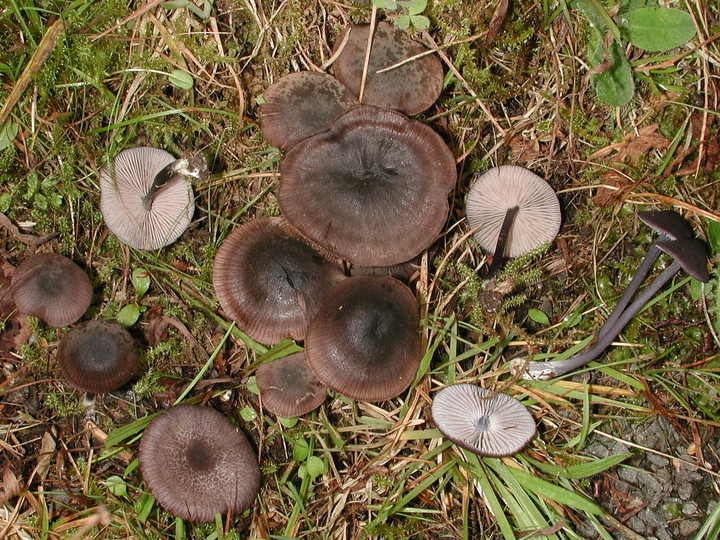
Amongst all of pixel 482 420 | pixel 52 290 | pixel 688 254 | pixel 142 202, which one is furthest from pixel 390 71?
pixel 52 290

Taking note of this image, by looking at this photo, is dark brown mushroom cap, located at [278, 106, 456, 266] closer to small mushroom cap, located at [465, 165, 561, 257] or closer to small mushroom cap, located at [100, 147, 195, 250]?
small mushroom cap, located at [465, 165, 561, 257]

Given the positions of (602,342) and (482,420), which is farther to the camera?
(602,342)

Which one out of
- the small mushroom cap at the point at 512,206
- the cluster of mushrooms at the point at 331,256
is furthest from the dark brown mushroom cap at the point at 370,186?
the small mushroom cap at the point at 512,206

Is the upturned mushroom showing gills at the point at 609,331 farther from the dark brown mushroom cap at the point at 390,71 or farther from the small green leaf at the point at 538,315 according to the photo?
the dark brown mushroom cap at the point at 390,71

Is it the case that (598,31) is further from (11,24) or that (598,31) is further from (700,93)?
(11,24)

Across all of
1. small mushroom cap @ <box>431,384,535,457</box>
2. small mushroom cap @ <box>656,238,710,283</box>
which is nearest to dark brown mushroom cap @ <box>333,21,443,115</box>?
small mushroom cap @ <box>656,238,710,283</box>

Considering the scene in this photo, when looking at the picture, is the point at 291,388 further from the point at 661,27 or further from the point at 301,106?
the point at 661,27

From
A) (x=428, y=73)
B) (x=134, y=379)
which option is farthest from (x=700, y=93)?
(x=134, y=379)
